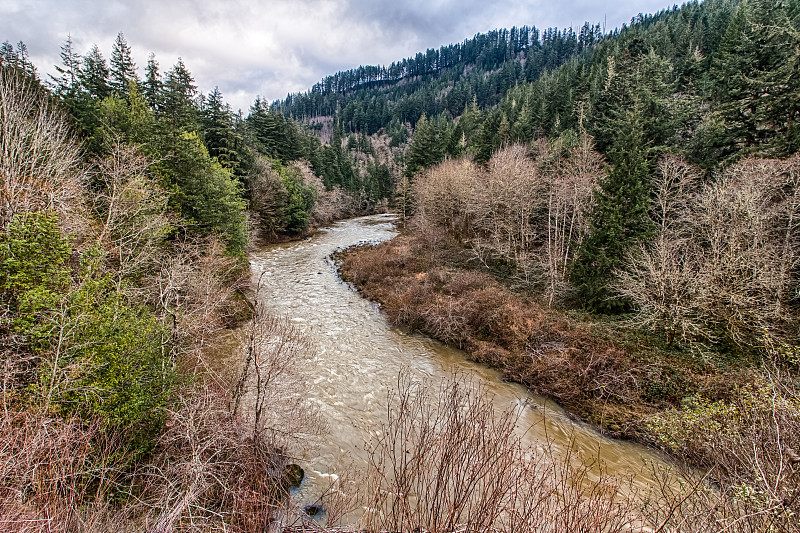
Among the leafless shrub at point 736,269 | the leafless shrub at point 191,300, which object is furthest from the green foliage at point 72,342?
the leafless shrub at point 736,269

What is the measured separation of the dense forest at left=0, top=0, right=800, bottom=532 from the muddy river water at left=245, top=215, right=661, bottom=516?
817 mm

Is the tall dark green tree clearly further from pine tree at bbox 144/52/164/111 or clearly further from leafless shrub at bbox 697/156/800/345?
pine tree at bbox 144/52/164/111

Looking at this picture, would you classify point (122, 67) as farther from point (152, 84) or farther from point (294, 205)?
point (294, 205)

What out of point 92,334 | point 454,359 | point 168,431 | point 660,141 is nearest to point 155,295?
point 92,334

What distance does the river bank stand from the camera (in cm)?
1163

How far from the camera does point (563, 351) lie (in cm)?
1448

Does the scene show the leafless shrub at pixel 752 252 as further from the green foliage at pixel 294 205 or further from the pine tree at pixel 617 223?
the green foliage at pixel 294 205

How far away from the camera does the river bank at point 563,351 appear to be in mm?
11633

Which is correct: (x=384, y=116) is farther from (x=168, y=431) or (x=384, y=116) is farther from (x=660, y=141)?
(x=168, y=431)

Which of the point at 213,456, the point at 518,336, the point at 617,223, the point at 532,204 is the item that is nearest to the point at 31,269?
the point at 213,456

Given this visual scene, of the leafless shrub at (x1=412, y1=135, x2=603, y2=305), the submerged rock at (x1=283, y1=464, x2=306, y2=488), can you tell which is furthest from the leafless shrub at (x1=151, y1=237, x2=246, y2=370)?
the leafless shrub at (x1=412, y1=135, x2=603, y2=305)

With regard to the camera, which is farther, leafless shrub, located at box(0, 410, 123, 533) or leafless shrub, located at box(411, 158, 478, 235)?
leafless shrub, located at box(411, 158, 478, 235)

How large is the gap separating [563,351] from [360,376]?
349 inches

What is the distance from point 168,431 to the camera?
8.09m
